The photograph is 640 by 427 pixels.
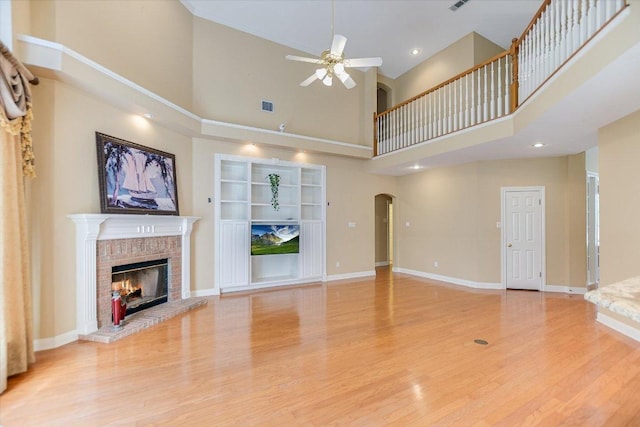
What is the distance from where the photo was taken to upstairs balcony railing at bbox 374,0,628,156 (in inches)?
120

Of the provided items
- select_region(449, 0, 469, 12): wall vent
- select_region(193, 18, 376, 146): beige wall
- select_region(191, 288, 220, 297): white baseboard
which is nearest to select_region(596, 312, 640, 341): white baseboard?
select_region(193, 18, 376, 146): beige wall

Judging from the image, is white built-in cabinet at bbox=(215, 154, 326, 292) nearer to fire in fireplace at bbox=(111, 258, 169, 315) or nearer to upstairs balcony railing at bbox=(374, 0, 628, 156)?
fire in fireplace at bbox=(111, 258, 169, 315)

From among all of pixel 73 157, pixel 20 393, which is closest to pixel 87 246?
pixel 73 157

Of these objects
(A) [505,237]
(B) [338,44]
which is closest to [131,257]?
(B) [338,44]

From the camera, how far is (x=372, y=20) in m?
5.94

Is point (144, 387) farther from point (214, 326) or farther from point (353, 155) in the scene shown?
point (353, 155)

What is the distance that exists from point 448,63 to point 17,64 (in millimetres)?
7546

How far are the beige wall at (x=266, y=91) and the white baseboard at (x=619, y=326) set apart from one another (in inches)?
211

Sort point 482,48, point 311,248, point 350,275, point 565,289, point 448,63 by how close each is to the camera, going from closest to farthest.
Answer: point 565,289, point 482,48, point 311,248, point 448,63, point 350,275

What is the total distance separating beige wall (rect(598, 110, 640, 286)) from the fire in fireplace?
6.64m

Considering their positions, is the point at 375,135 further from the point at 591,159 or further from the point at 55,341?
the point at 55,341

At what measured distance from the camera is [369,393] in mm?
2439

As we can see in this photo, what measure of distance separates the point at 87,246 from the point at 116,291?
67 centimetres

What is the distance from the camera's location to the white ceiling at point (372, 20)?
18.0ft
